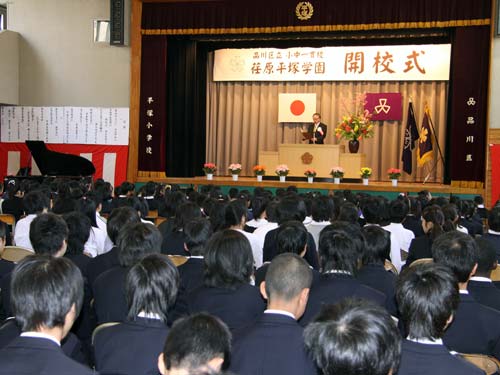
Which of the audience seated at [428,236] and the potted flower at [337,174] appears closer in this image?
the audience seated at [428,236]

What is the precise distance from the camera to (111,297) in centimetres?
292

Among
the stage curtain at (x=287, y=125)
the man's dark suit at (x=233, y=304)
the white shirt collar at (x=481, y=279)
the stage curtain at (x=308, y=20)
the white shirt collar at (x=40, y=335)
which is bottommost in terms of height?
the man's dark suit at (x=233, y=304)

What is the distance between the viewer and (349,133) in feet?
40.9

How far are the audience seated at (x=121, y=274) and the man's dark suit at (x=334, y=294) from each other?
0.82 meters

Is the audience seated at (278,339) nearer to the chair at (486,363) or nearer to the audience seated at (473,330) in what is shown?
the chair at (486,363)

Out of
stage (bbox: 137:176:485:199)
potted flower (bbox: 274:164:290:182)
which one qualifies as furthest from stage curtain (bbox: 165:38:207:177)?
potted flower (bbox: 274:164:290:182)

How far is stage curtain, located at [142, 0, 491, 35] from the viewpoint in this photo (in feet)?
37.4

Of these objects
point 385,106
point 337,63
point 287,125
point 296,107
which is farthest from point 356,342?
point 287,125

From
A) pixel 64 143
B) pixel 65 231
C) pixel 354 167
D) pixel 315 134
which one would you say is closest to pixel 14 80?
pixel 64 143

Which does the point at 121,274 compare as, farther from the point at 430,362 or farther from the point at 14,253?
the point at 430,362

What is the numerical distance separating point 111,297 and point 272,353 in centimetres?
111

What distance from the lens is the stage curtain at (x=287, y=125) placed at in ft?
46.7

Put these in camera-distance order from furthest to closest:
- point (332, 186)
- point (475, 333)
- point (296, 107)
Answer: point (296, 107) → point (332, 186) → point (475, 333)

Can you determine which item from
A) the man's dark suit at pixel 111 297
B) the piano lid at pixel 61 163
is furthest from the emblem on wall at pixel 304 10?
the man's dark suit at pixel 111 297
